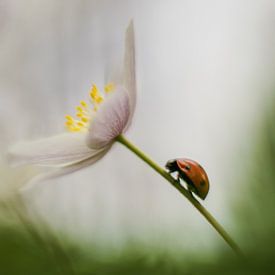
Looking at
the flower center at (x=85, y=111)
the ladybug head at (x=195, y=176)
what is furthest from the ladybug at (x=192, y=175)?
the flower center at (x=85, y=111)

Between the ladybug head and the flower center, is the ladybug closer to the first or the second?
the ladybug head

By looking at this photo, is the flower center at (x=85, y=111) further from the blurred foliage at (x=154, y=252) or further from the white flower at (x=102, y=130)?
the blurred foliage at (x=154, y=252)

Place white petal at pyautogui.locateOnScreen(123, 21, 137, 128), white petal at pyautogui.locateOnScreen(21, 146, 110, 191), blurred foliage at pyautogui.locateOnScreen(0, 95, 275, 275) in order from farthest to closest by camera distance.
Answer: white petal at pyautogui.locateOnScreen(123, 21, 137, 128)
white petal at pyautogui.locateOnScreen(21, 146, 110, 191)
blurred foliage at pyautogui.locateOnScreen(0, 95, 275, 275)

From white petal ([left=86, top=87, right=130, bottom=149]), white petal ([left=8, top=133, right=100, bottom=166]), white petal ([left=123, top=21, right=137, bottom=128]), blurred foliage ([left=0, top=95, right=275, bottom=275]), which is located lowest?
blurred foliage ([left=0, top=95, right=275, bottom=275])

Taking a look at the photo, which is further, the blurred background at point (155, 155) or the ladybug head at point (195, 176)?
the ladybug head at point (195, 176)

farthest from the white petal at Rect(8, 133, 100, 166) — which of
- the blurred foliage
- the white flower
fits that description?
the blurred foliage

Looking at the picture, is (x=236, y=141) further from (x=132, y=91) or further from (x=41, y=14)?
(x=41, y=14)

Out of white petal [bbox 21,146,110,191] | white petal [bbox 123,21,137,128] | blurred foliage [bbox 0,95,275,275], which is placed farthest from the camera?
white petal [bbox 123,21,137,128]

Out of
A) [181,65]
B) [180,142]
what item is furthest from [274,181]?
[181,65]
